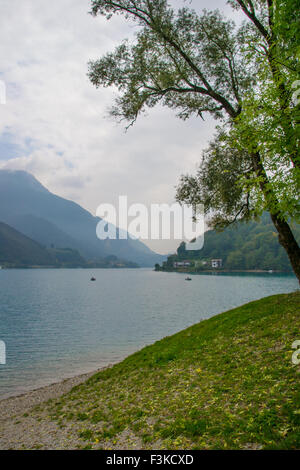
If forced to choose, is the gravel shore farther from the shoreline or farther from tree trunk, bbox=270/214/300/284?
tree trunk, bbox=270/214/300/284

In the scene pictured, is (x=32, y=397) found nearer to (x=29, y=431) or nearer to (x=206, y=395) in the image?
(x=29, y=431)

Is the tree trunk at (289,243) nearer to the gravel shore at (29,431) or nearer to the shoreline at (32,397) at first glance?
the gravel shore at (29,431)

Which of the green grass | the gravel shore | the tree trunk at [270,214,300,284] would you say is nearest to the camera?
the green grass

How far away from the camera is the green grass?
7246 mm

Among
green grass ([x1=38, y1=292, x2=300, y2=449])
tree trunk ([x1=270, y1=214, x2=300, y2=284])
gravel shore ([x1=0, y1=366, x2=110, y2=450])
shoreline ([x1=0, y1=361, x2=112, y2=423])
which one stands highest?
tree trunk ([x1=270, y1=214, x2=300, y2=284])

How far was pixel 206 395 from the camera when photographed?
984 centimetres

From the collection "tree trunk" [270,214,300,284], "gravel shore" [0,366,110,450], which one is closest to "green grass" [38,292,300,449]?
"gravel shore" [0,366,110,450]

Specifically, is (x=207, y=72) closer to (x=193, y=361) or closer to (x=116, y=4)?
(x=116, y=4)

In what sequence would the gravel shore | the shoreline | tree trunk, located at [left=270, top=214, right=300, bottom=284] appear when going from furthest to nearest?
the shoreline, tree trunk, located at [left=270, top=214, right=300, bottom=284], the gravel shore

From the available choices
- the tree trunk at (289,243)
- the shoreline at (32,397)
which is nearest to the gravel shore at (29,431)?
the shoreline at (32,397)

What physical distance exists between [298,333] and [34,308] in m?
63.4

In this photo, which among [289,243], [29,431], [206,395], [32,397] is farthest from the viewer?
[32,397]

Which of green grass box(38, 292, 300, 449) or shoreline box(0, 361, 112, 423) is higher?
green grass box(38, 292, 300, 449)

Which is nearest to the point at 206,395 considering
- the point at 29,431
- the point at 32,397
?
the point at 29,431
